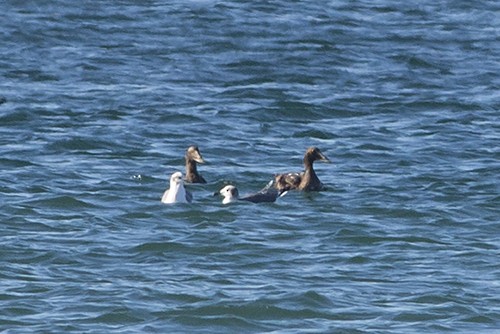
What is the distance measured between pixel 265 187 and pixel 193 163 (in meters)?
1.13

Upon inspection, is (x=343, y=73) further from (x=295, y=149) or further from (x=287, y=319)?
(x=287, y=319)

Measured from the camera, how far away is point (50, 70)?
96.1ft

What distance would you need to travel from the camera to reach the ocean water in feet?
53.3

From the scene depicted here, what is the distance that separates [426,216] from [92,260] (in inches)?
177

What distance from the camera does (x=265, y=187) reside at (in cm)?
2161

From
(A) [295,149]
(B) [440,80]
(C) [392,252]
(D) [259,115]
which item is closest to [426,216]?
(C) [392,252]

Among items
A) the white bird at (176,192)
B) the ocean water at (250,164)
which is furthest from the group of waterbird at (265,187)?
the ocean water at (250,164)

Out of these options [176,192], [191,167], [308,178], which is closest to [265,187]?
[308,178]

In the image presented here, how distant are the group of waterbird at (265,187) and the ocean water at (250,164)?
14 centimetres

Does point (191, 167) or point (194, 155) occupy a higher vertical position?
point (194, 155)

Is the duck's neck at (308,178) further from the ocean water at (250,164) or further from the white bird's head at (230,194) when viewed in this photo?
the white bird's head at (230,194)

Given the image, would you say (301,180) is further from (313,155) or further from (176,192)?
(176,192)

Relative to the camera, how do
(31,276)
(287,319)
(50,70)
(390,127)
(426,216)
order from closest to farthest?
(287,319) < (31,276) < (426,216) < (390,127) < (50,70)

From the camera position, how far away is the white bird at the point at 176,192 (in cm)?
2022
